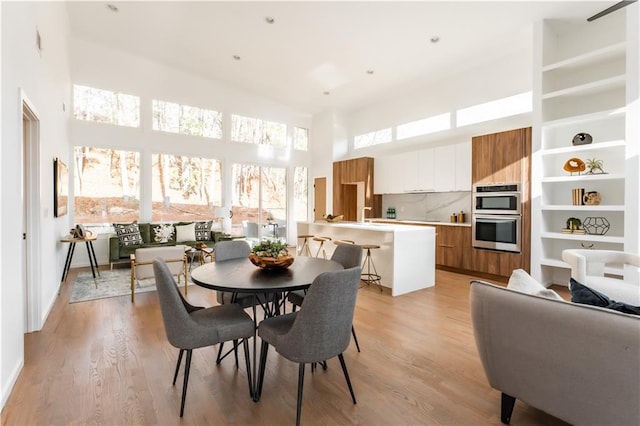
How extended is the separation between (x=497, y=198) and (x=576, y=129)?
1.37 m

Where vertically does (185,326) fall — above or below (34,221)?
below

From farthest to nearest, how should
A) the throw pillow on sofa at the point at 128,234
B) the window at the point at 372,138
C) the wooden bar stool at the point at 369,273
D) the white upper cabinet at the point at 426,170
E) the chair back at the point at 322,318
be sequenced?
the window at the point at 372,138
the white upper cabinet at the point at 426,170
the throw pillow on sofa at the point at 128,234
the wooden bar stool at the point at 369,273
the chair back at the point at 322,318

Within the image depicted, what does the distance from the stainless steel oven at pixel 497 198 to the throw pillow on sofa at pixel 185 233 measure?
5.37 meters

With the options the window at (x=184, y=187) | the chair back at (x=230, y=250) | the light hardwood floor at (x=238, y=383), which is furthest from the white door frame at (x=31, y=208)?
the window at (x=184, y=187)

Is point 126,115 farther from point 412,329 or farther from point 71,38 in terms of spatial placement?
point 412,329

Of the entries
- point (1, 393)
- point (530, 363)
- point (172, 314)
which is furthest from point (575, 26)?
point (1, 393)

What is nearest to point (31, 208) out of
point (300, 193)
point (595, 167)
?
point (300, 193)

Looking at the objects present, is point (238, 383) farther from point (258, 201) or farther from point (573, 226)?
point (258, 201)

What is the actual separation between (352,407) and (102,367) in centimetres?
183

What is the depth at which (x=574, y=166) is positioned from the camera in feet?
13.9

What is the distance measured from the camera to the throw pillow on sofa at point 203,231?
6555 millimetres

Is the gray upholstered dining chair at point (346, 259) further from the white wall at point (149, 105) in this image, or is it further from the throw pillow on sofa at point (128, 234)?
the white wall at point (149, 105)

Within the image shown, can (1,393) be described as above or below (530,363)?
below

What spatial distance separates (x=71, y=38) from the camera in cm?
564
